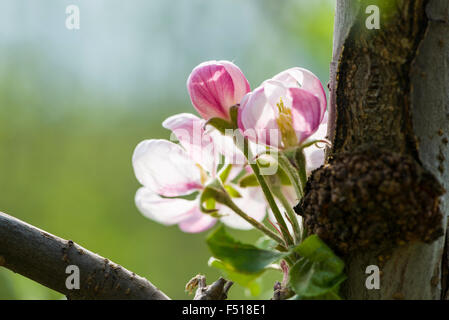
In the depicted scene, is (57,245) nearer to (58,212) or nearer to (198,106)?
(198,106)

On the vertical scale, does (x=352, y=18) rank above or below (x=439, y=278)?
above

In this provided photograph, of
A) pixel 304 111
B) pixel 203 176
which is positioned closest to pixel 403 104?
pixel 304 111

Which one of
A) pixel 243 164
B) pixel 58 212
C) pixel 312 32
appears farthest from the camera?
pixel 58 212

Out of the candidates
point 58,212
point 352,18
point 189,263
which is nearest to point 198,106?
point 352,18

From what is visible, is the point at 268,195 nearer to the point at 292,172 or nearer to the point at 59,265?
the point at 292,172

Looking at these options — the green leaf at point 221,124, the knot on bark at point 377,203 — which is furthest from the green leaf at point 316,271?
the green leaf at point 221,124
